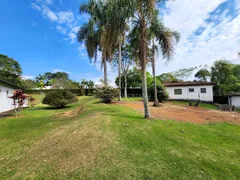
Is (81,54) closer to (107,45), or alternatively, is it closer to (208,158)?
(107,45)

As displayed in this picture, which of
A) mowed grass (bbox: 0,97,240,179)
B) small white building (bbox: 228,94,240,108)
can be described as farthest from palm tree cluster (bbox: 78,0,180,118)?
small white building (bbox: 228,94,240,108)

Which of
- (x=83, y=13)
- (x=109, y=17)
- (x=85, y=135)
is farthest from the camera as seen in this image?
(x=83, y=13)

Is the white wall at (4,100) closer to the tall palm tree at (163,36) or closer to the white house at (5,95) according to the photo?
the white house at (5,95)

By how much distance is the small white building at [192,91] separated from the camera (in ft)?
65.1

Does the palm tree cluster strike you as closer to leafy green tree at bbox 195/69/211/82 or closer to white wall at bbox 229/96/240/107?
white wall at bbox 229/96/240/107

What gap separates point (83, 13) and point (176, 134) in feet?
54.8

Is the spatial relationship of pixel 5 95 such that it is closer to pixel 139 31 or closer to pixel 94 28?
pixel 94 28

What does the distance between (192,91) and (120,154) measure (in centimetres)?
2130

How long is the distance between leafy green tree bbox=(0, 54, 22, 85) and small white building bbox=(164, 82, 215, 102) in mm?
32768

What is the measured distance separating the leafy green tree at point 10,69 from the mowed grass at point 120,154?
1164 inches

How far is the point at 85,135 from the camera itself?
14.3ft

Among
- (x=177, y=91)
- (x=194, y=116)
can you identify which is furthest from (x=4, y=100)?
(x=177, y=91)

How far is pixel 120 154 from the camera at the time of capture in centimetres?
332

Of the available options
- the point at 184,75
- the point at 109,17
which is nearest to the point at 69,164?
the point at 109,17
